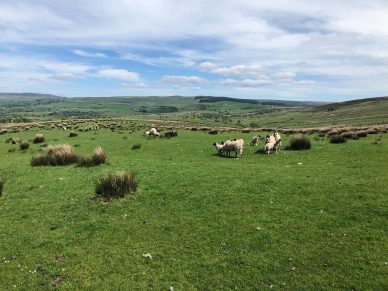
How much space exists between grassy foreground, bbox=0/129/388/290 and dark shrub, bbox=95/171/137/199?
1.97ft

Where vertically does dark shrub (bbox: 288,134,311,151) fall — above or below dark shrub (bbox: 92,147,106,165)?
above

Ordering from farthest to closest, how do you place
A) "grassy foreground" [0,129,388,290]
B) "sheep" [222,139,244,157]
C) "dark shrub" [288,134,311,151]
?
1. "dark shrub" [288,134,311,151]
2. "sheep" [222,139,244,157]
3. "grassy foreground" [0,129,388,290]

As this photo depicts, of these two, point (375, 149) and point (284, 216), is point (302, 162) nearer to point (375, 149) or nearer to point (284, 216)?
point (375, 149)

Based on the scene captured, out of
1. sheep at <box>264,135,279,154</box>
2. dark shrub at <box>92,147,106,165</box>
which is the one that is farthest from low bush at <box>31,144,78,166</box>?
sheep at <box>264,135,279,154</box>

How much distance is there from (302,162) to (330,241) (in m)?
12.2

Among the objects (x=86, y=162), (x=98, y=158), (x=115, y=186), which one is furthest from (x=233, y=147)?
(x=115, y=186)

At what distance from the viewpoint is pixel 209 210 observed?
12.9m

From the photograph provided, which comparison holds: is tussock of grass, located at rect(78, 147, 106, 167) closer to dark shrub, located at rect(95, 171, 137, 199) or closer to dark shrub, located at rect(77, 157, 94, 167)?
dark shrub, located at rect(77, 157, 94, 167)

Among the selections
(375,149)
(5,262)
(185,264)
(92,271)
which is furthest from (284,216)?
(375,149)

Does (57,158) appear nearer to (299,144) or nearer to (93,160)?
(93,160)

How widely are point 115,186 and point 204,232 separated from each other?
511cm

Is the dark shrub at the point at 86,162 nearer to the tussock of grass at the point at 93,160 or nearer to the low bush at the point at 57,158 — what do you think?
the tussock of grass at the point at 93,160

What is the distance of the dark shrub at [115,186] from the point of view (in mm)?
14555

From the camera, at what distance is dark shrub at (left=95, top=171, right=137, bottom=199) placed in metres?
14.6
